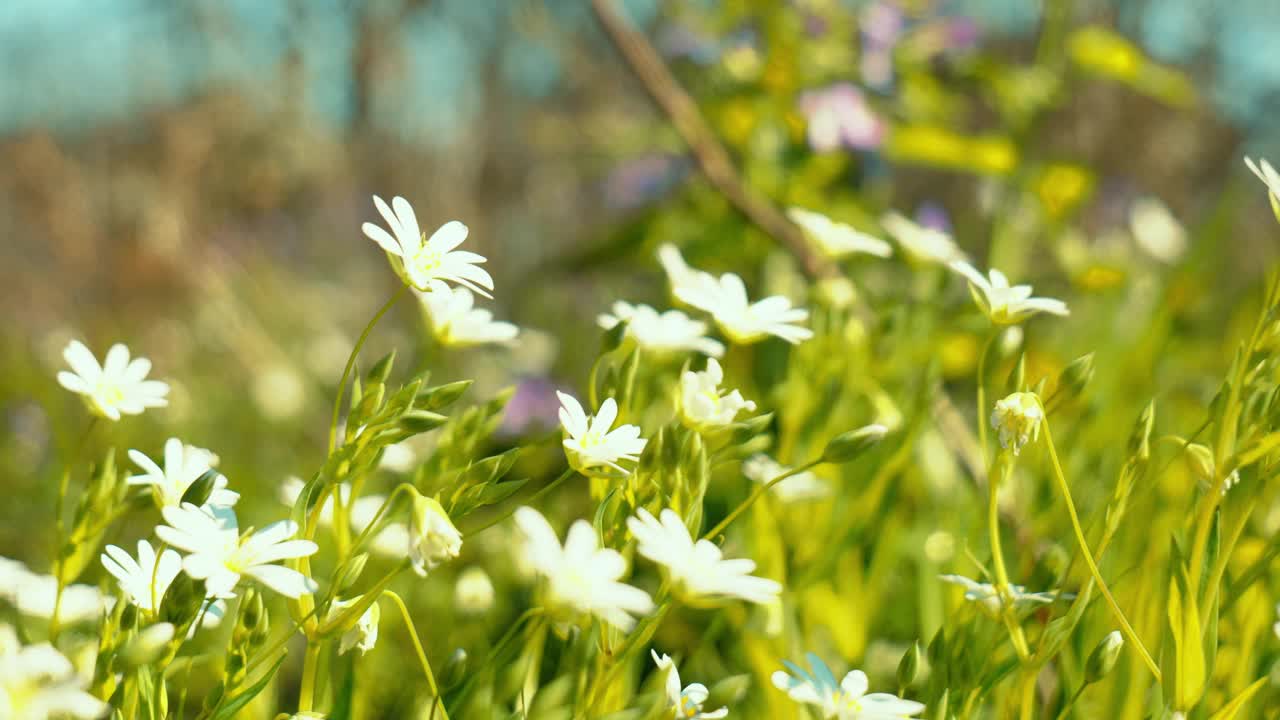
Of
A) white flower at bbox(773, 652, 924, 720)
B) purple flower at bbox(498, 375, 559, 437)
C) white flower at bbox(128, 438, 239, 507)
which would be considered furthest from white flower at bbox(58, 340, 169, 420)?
purple flower at bbox(498, 375, 559, 437)

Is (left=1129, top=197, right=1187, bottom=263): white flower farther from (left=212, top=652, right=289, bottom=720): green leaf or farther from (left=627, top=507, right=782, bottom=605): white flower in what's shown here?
(left=212, top=652, right=289, bottom=720): green leaf

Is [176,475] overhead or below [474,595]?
overhead

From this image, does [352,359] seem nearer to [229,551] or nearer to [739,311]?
[229,551]

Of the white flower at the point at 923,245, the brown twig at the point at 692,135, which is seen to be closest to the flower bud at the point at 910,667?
the white flower at the point at 923,245

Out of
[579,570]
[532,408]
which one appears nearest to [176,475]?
[579,570]

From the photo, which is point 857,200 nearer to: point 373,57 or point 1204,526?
point 1204,526

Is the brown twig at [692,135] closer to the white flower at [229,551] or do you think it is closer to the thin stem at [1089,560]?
the thin stem at [1089,560]

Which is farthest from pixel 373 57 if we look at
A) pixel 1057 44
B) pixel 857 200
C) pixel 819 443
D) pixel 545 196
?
pixel 819 443
